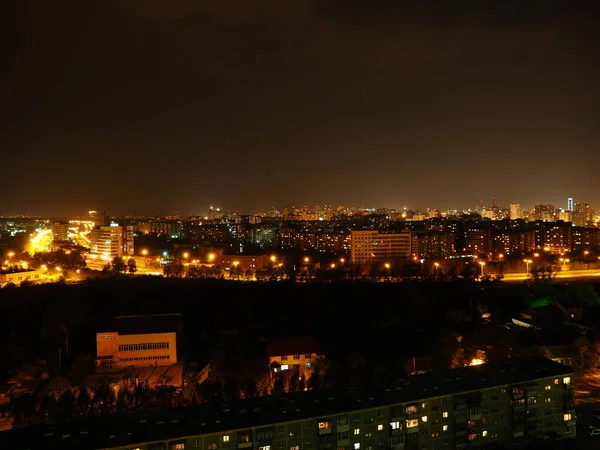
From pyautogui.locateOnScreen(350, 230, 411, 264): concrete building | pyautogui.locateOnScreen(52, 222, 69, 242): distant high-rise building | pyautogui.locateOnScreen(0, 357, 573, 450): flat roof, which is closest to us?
pyautogui.locateOnScreen(0, 357, 573, 450): flat roof

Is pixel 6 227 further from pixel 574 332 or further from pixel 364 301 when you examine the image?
pixel 574 332

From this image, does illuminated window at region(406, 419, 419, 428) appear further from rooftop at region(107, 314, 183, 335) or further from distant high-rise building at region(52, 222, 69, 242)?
distant high-rise building at region(52, 222, 69, 242)

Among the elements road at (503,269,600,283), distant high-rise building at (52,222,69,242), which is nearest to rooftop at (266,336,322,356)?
road at (503,269,600,283)

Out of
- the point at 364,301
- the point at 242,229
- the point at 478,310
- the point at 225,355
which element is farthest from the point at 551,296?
the point at 242,229

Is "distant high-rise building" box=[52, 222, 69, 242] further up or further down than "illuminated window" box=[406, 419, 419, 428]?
further up

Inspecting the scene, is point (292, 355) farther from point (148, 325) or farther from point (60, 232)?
point (60, 232)

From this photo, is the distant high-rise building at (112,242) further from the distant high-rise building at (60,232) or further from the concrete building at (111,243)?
the distant high-rise building at (60,232)

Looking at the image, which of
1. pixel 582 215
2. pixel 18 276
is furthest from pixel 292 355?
pixel 582 215

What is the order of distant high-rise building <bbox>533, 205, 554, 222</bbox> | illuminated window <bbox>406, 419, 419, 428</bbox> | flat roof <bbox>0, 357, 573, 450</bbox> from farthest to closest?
distant high-rise building <bbox>533, 205, 554, 222</bbox>
illuminated window <bbox>406, 419, 419, 428</bbox>
flat roof <bbox>0, 357, 573, 450</bbox>
